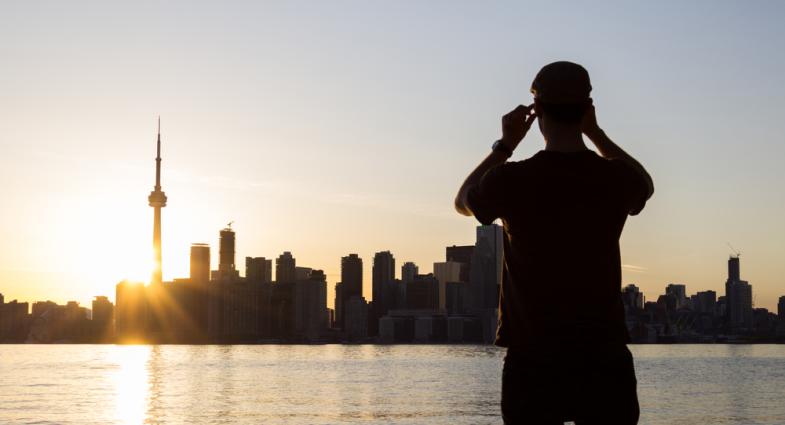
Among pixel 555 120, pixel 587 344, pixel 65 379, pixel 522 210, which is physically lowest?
pixel 65 379

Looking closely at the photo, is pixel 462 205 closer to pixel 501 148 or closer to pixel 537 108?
pixel 501 148

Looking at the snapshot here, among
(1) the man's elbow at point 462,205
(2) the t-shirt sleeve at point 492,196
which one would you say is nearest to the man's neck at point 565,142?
(2) the t-shirt sleeve at point 492,196

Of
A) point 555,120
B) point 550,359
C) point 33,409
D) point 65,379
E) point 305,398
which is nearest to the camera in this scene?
point 550,359

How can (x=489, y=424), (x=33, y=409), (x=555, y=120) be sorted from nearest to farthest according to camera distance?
1. (x=555, y=120)
2. (x=489, y=424)
3. (x=33, y=409)

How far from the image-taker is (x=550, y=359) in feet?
12.8

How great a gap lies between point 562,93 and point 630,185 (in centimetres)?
46

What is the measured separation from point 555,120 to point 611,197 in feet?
1.27

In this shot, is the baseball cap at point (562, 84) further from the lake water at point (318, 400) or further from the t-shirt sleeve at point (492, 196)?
the lake water at point (318, 400)

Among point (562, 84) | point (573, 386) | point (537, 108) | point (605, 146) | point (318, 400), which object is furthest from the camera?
point (318, 400)

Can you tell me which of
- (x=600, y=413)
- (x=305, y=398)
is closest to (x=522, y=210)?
(x=600, y=413)

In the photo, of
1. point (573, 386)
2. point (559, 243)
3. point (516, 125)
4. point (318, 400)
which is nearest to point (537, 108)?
point (516, 125)

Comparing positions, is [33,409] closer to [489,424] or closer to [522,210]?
[489,424]

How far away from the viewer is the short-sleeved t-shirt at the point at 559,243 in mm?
3930

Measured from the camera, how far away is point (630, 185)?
4.12 meters
